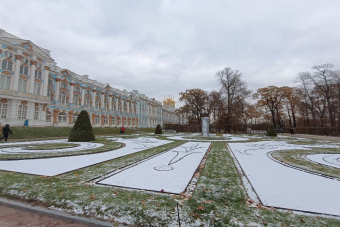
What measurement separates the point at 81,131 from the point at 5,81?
18.9 metres

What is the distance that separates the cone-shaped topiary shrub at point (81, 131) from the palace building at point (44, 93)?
15.8m

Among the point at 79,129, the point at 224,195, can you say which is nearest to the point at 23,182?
the point at 224,195

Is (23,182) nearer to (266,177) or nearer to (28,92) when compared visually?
(266,177)

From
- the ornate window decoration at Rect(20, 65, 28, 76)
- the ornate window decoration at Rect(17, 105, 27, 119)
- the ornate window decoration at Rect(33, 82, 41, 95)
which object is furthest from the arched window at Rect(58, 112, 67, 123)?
the ornate window decoration at Rect(20, 65, 28, 76)

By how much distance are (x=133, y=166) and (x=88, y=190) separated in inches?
88.6

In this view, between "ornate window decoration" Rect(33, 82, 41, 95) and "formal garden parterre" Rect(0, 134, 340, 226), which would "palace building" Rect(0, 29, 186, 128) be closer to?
"ornate window decoration" Rect(33, 82, 41, 95)

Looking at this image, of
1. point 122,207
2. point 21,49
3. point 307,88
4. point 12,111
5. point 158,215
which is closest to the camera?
point 158,215

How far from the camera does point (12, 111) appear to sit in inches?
863

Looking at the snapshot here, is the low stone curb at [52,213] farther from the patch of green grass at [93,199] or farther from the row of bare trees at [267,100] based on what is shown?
the row of bare trees at [267,100]

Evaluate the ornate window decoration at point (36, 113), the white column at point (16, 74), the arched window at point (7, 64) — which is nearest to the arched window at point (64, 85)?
the ornate window decoration at point (36, 113)

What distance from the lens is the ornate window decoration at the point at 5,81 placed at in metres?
21.9

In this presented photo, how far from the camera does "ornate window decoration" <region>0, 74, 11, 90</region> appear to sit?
21.9 metres

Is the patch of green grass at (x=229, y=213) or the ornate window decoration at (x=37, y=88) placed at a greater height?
the ornate window decoration at (x=37, y=88)

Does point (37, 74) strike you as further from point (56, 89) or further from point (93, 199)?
point (93, 199)
